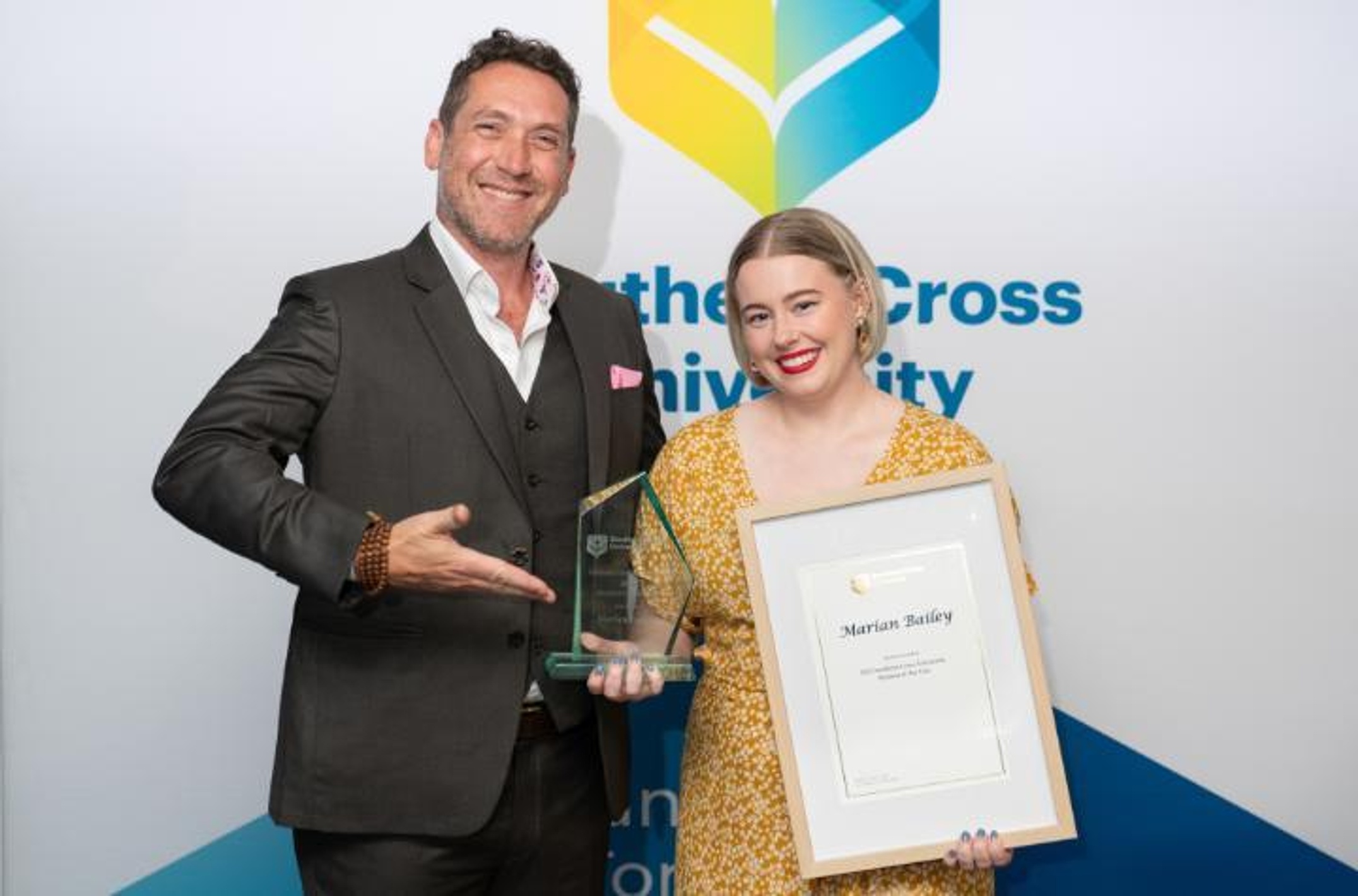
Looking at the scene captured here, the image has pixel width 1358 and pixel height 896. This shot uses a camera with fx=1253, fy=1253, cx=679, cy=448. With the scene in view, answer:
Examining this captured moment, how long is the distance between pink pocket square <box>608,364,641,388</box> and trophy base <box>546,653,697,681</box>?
21.1 inches

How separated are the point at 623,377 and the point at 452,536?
0.51 m

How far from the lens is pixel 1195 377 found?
2684mm

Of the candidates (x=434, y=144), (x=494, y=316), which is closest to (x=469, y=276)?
(x=494, y=316)

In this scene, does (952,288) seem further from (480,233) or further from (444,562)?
(444,562)

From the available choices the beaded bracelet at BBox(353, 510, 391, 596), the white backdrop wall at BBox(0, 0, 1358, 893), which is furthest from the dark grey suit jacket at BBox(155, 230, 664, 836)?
the white backdrop wall at BBox(0, 0, 1358, 893)

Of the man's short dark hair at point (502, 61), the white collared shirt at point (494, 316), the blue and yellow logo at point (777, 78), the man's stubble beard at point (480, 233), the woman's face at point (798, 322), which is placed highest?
the blue and yellow logo at point (777, 78)

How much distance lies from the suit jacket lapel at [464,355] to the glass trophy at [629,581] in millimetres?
170

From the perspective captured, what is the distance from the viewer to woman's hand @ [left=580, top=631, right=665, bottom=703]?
1796mm

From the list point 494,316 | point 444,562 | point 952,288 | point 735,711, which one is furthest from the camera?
point 952,288

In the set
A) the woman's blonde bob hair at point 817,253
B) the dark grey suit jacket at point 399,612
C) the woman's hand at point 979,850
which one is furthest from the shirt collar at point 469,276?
the woman's hand at point 979,850

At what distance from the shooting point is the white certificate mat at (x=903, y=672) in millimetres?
1753

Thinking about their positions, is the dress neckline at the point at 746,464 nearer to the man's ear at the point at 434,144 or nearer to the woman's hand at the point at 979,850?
the woman's hand at the point at 979,850

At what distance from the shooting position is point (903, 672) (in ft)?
5.77

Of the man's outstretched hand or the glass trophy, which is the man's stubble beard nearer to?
the glass trophy
